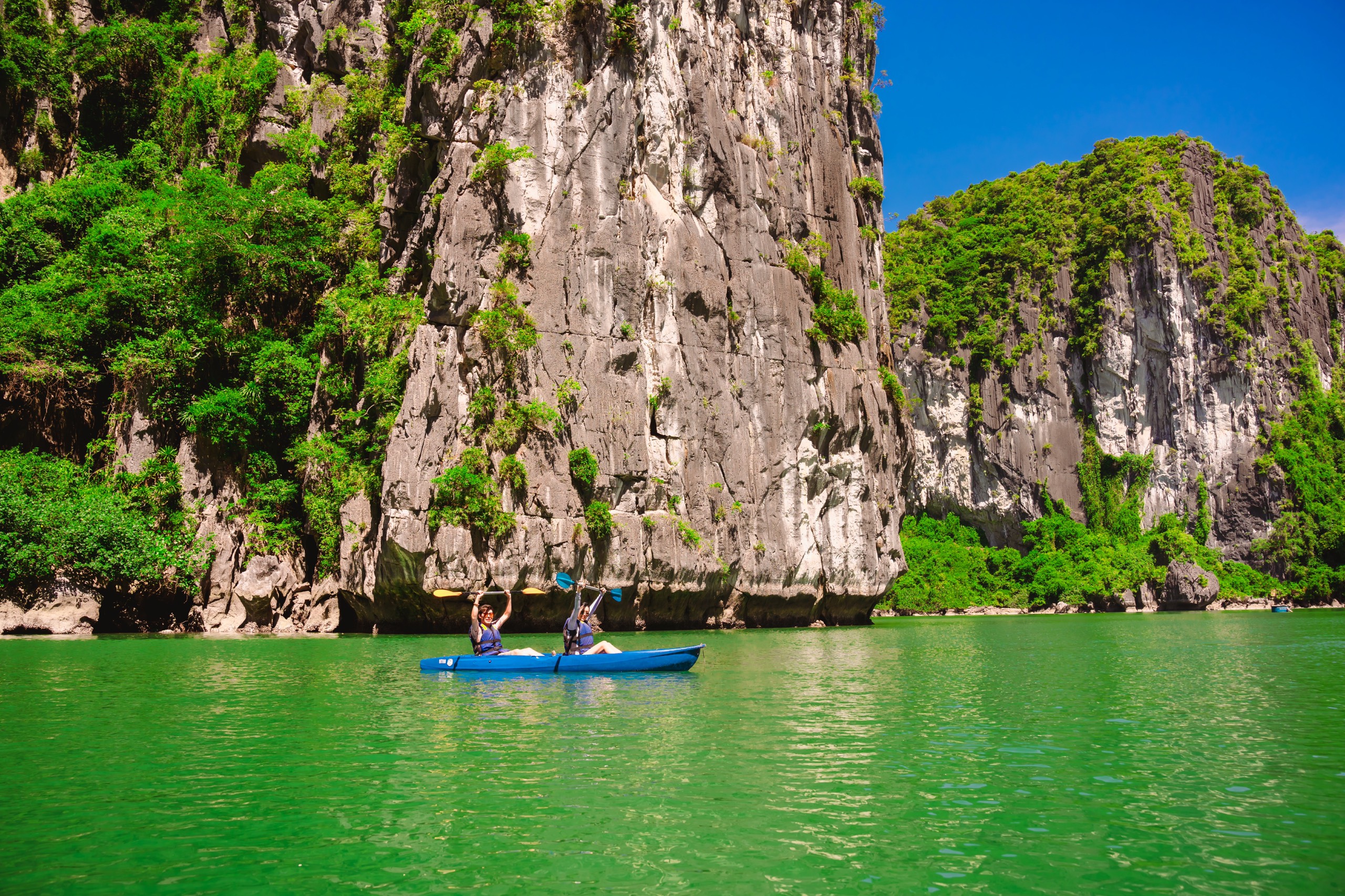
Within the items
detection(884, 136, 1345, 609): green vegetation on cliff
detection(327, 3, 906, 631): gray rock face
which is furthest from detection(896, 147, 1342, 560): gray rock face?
detection(327, 3, 906, 631): gray rock face

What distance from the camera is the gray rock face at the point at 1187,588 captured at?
203ft

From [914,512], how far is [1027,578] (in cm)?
999

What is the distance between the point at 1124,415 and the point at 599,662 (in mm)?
64761

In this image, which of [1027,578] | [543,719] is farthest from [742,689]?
[1027,578]

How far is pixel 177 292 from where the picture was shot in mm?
31734

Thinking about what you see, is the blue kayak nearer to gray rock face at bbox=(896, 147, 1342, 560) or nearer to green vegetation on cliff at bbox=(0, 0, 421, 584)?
green vegetation on cliff at bbox=(0, 0, 421, 584)

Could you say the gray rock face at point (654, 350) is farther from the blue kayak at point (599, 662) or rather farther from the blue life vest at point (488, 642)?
the blue kayak at point (599, 662)

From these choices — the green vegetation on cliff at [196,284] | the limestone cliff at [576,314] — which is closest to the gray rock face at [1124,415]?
the limestone cliff at [576,314]

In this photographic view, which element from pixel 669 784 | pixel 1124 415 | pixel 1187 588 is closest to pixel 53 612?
pixel 669 784

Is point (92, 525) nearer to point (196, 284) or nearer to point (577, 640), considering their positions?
point (196, 284)

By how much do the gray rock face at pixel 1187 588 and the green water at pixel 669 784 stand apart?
51.1 metres

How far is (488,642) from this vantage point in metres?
18.2

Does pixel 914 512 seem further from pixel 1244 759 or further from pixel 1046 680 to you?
pixel 1244 759

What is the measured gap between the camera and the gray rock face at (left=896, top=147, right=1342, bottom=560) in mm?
68062
